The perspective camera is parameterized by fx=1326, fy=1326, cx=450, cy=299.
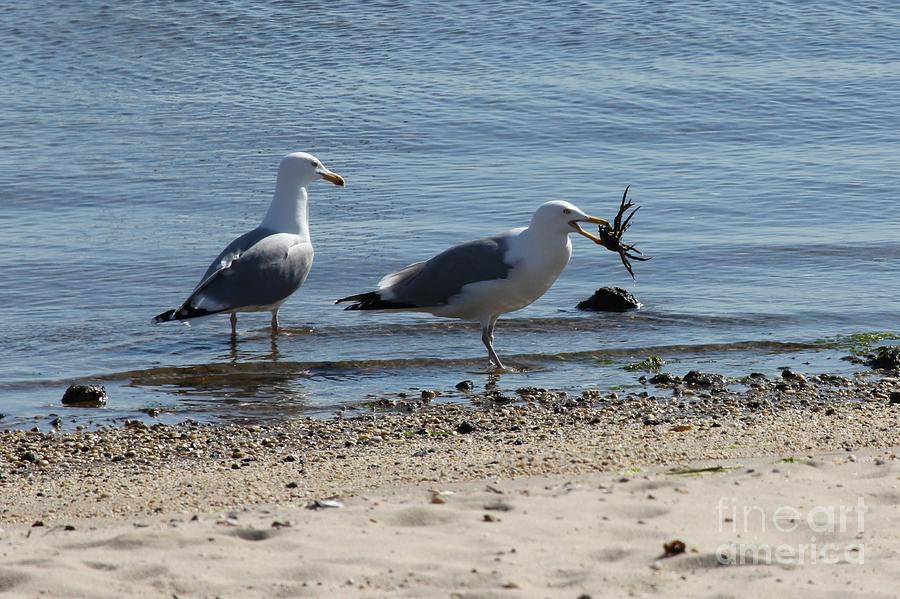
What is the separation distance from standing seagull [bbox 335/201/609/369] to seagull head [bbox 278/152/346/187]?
1.64 m

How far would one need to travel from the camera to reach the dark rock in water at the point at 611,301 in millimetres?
10773

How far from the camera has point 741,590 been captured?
178 inches

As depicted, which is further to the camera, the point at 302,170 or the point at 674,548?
the point at 302,170

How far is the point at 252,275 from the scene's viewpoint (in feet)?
33.0

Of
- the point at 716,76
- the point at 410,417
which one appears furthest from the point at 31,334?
the point at 716,76

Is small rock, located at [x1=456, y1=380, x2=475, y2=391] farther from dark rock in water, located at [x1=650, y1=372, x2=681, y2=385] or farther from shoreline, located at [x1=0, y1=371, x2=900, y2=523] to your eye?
dark rock in water, located at [x1=650, y1=372, x2=681, y2=385]

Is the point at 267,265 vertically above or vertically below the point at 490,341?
above

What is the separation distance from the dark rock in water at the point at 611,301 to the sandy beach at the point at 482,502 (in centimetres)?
266

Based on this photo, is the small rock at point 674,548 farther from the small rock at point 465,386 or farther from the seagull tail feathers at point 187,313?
the seagull tail feathers at point 187,313

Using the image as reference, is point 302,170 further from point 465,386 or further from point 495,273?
point 465,386

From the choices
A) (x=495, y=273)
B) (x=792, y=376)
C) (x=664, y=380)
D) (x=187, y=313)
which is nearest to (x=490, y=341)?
(x=495, y=273)

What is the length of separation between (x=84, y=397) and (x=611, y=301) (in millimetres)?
4399

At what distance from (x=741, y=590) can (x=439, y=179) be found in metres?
11.3

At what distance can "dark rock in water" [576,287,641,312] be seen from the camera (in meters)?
10.8
